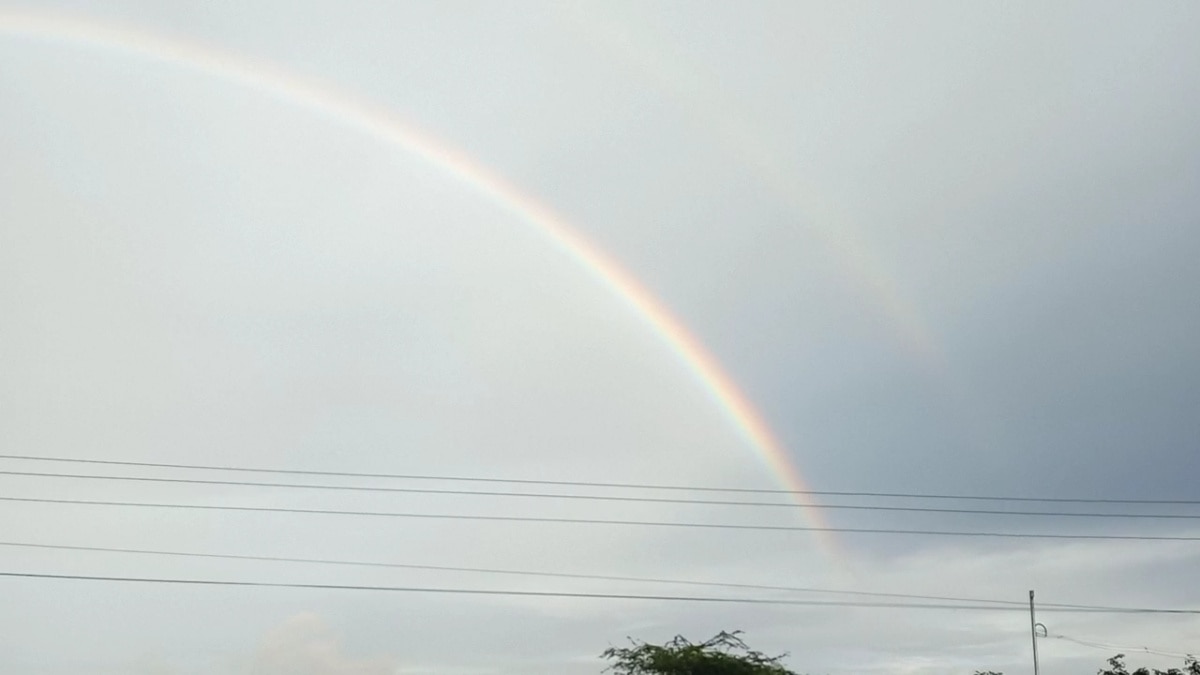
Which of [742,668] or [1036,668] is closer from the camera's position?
[742,668]

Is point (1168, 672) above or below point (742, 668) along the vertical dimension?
above

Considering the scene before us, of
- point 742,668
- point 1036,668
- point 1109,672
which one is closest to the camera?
point 742,668

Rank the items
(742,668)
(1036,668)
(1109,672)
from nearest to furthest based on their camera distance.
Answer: (742,668)
(1109,672)
(1036,668)

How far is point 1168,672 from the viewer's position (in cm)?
6606

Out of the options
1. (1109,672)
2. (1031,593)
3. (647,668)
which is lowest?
(647,668)

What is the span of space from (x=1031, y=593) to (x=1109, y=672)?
1950cm

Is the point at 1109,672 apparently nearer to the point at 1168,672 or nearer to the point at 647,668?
the point at 1168,672

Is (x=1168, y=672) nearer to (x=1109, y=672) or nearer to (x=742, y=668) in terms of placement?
(x=1109, y=672)

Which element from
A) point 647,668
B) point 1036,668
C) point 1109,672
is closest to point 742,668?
point 647,668

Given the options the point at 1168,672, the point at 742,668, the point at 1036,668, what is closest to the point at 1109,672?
the point at 1168,672

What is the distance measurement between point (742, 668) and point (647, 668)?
3.97 metres

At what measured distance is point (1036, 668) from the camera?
8106 centimetres

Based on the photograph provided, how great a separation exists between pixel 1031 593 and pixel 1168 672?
1920cm

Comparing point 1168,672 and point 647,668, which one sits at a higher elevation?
point 1168,672
